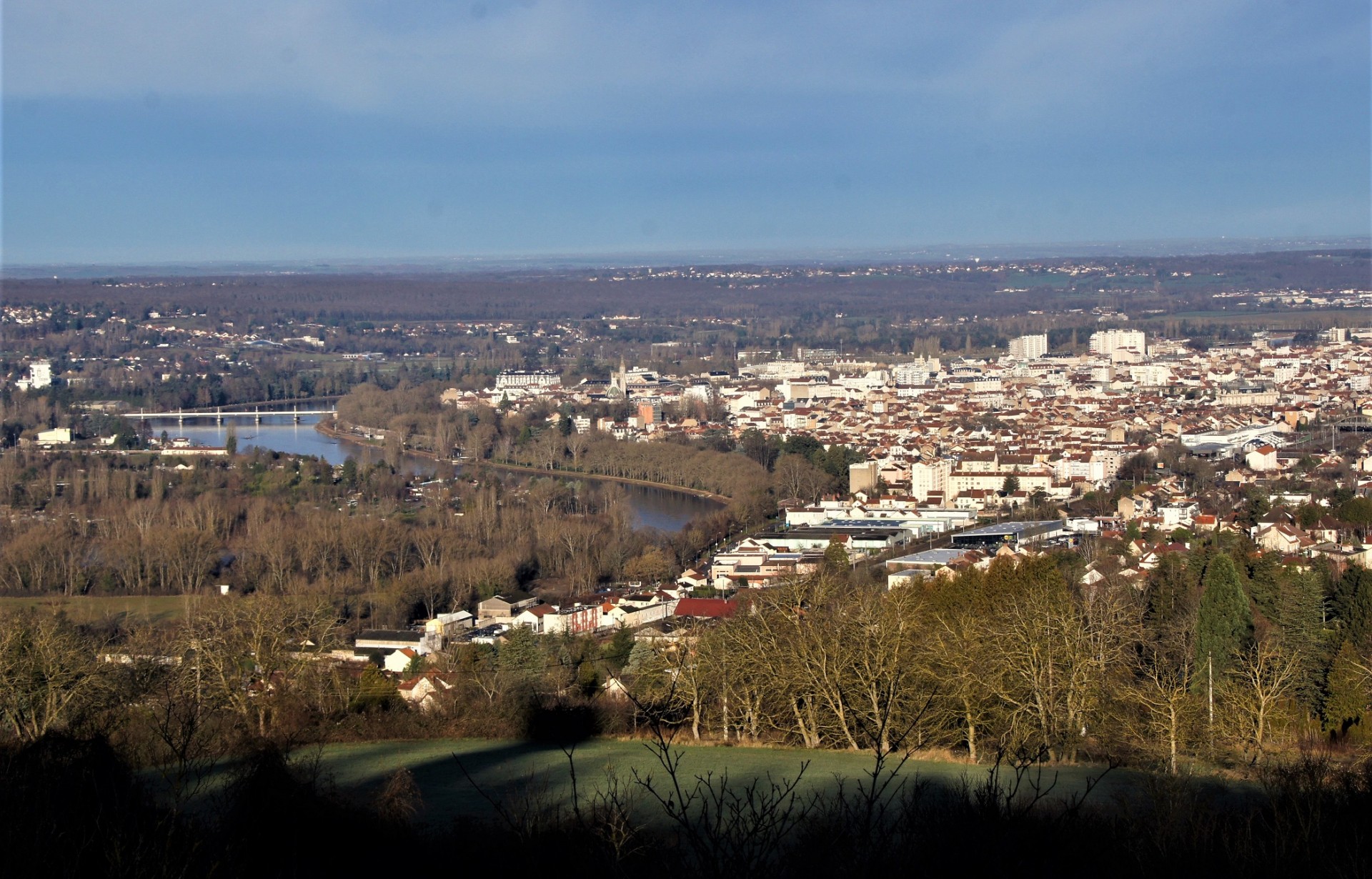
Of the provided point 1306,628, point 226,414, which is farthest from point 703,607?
point 226,414

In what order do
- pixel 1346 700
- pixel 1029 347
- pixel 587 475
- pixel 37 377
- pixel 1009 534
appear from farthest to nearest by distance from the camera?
1. pixel 1029 347
2. pixel 37 377
3. pixel 587 475
4. pixel 1009 534
5. pixel 1346 700

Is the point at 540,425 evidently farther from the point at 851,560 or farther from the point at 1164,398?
the point at 851,560

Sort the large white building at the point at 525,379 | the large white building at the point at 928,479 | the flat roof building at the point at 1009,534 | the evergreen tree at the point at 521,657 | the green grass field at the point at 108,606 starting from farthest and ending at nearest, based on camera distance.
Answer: the large white building at the point at 525,379 → the large white building at the point at 928,479 → the flat roof building at the point at 1009,534 → the green grass field at the point at 108,606 → the evergreen tree at the point at 521,657

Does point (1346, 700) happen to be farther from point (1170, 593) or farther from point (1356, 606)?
point (1170, 593)

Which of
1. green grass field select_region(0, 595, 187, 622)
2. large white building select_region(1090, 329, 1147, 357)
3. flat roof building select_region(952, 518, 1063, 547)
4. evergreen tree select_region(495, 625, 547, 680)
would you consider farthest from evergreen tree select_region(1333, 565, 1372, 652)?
large white building select_region(1090, 329, 1147, 357)

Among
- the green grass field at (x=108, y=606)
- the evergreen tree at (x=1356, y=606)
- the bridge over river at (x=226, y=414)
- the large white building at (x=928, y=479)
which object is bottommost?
the bridge over river at (x=226, y=414)

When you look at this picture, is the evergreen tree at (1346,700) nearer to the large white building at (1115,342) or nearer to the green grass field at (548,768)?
the green grass field at (548,768)

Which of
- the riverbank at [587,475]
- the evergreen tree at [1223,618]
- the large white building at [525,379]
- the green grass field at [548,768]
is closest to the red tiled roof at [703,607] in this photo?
the evergreen tree at [1223,618]
